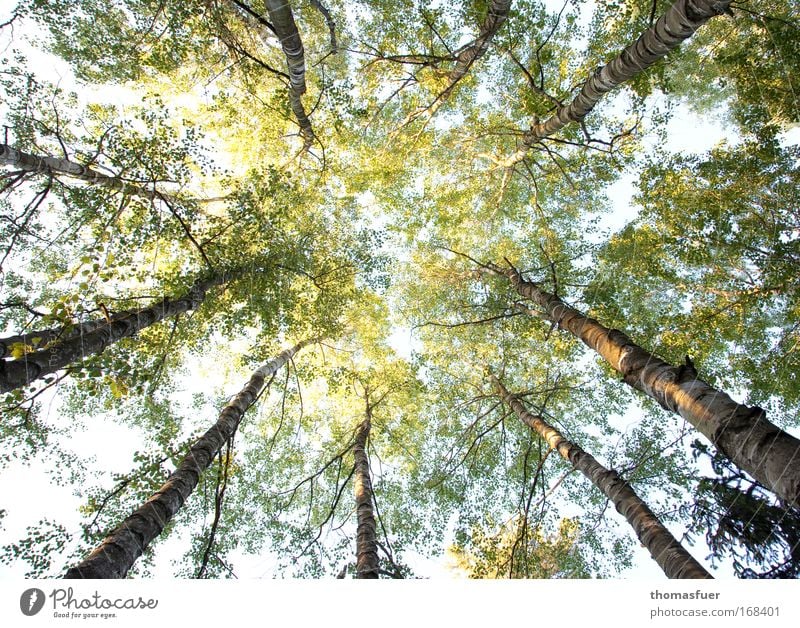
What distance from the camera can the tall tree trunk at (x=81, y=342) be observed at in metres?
3.47

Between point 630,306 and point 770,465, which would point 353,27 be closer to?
point 630,306

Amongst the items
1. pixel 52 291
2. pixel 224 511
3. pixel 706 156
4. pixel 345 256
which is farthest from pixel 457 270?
pixel 52 291

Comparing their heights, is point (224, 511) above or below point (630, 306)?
below

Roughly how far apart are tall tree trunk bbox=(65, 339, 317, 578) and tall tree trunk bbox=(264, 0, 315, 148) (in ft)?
17.3

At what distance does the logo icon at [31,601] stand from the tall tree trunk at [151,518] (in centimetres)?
16

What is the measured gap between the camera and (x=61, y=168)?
5855mm

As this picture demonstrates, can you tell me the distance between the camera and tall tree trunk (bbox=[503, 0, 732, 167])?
3668 millimetres

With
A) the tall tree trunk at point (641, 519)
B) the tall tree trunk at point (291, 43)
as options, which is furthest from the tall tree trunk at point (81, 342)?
the tall tree trunk at point (641, 519)

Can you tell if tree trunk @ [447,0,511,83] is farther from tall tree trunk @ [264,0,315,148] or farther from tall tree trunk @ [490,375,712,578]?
tall tree trunk @ [490,375,712,578]

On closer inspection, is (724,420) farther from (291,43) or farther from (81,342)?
(291,43)

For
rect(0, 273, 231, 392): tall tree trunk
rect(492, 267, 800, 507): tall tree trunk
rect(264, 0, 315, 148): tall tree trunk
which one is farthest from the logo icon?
rect(264, 0, 315, 148): tall tree trunk

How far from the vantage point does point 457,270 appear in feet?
33.5

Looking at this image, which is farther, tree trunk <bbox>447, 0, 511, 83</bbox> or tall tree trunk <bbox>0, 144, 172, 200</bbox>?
tree trunk <bbox>447, 0, 511, 83</bbox>

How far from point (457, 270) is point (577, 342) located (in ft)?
11.5
